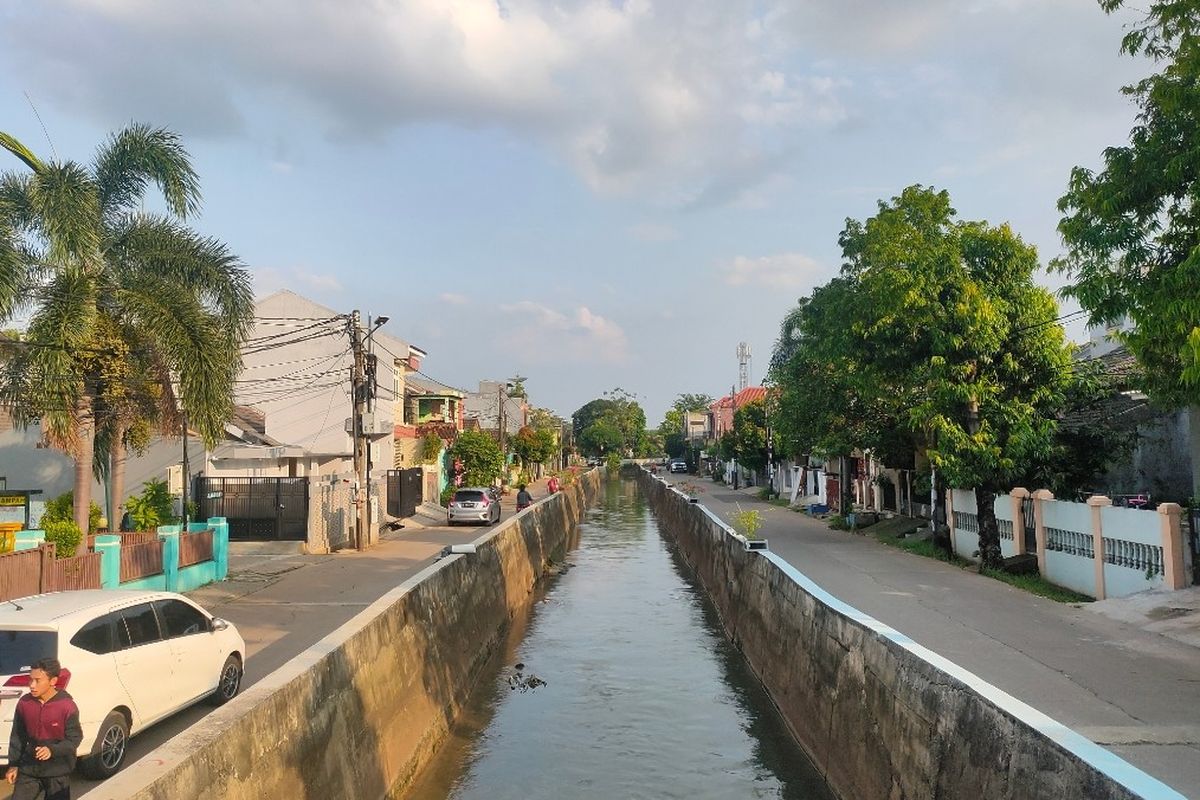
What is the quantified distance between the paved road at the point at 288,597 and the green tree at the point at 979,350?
39.4ft

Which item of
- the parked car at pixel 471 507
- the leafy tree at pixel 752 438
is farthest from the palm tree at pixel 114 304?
the leafy tree at pixel 752 438

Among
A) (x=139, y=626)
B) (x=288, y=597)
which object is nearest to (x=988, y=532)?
(x=288, y=597)

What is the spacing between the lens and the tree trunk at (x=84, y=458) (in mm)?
17484

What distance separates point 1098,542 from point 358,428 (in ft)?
61.7

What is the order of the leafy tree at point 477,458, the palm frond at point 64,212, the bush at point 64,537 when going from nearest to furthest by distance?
the bush at point 64,537, the palm frond at point 64,212, the leafy tree at point 477,458

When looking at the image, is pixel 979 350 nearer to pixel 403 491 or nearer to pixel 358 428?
pixel 358 428

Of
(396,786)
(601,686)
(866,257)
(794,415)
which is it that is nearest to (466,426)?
(794,415)

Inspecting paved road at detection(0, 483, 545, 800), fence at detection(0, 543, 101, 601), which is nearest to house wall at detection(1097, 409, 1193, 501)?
paved road at detection(0, 483, 545, 800)

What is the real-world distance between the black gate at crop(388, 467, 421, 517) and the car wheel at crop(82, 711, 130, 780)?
26.3 metres

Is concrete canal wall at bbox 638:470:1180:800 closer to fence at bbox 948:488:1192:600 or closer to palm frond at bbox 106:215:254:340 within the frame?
fence at bbox 948:488:1192:600

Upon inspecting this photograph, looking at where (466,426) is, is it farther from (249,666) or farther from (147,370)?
(249,666)

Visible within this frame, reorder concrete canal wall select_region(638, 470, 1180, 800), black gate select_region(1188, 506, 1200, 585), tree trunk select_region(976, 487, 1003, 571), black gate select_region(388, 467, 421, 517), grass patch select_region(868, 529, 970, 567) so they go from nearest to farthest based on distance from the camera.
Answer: concrete canal wall select_region(638, 470, 1180, 800) < black gate select_region(1188, 506, 1200, 585) < tree trunk select_region(976, 487, 1003, 571) < grass patch select_region(868, 529, 970, 567) < black gate select_region(388, 467, 421, 517)

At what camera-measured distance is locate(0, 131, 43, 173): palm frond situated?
17.7 m

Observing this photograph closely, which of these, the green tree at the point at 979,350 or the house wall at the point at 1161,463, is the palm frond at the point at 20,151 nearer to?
the green tree at the point at 979,350
